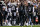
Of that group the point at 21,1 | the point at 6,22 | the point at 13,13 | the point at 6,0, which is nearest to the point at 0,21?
the point at 6,22

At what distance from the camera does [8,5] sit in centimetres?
418

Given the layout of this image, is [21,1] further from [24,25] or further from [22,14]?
[24,25]

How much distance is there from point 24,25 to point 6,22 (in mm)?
700

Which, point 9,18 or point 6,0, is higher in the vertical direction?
point 6,0

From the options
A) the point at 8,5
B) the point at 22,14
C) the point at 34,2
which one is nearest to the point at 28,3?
the point at 34,2

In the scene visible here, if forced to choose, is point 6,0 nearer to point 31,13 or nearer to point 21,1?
point 21,1

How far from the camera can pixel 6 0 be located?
418 centimetres

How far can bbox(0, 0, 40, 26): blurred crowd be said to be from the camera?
4.14m

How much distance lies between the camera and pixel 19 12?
4.16m

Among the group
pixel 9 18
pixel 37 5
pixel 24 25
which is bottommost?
pixel 24 25

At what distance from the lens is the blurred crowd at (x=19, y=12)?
4.14 meters

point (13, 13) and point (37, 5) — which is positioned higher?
point (37, 5)

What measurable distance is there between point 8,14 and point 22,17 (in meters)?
0.55

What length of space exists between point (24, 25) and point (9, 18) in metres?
0.64
